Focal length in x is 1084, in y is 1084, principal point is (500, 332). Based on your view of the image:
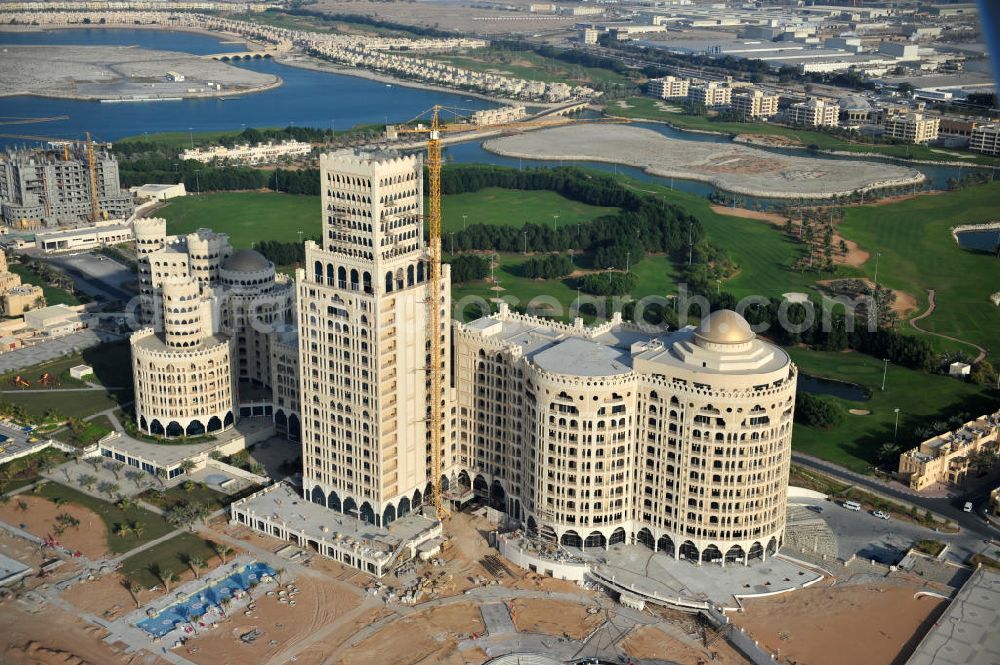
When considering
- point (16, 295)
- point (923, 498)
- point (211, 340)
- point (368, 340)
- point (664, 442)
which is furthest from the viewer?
point (16, 295)

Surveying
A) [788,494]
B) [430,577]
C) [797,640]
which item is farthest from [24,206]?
[797,640]

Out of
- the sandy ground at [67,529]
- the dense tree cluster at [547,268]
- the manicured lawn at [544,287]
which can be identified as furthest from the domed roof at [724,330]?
the dense tree cluster at [547,268]

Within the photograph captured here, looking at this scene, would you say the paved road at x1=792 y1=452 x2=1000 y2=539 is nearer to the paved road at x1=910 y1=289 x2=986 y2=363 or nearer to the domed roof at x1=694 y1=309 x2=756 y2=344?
the domed roof at x1=694 y1=309 x2=756 y2=344

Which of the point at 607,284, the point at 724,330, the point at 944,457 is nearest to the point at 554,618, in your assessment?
the point at 724,330

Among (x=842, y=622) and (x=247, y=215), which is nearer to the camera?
(x=842, y=622)

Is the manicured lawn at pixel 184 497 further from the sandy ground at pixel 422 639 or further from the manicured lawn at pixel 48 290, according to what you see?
the manicured lawn at pixel 48 290

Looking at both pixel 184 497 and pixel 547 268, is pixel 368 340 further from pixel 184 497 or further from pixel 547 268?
pixel 547 268
